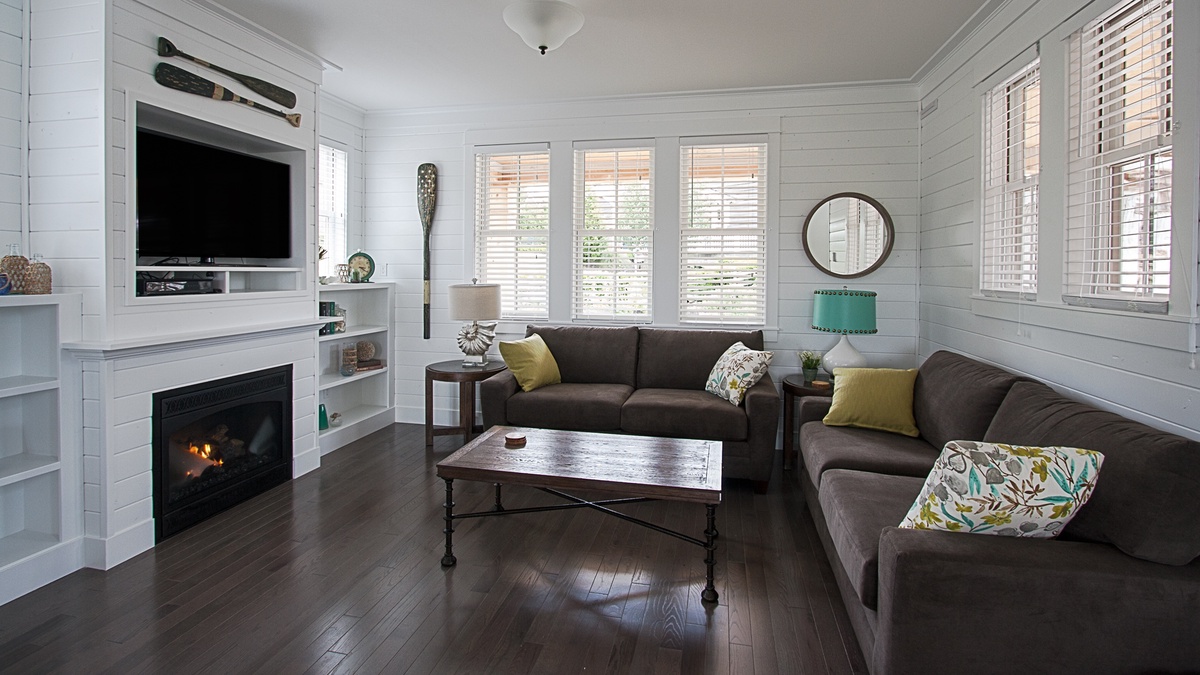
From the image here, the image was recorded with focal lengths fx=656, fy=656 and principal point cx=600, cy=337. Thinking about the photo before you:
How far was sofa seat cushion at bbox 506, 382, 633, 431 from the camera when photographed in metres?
4.27

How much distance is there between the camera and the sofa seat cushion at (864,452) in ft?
9.90

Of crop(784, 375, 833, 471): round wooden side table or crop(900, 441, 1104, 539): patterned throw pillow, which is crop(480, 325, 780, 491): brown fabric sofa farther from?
crop(900, 441, 1104, 539): patterned throw pillow

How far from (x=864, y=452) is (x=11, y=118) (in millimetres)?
4184

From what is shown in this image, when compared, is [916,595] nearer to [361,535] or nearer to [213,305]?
[361,535]

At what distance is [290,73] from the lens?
4.05m

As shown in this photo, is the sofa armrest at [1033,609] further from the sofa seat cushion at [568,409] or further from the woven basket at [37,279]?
the woven basket at [37,279]

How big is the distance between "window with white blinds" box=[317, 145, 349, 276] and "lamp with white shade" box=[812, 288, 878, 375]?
12.3ft

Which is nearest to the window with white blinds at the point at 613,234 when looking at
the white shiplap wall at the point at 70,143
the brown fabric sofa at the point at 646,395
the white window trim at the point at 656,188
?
the white window trim at the point at 656,188

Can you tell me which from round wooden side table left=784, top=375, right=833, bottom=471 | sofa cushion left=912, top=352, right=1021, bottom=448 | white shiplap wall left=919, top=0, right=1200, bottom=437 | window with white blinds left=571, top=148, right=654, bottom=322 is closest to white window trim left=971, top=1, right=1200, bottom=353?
white shiplap wall left=919, top=0, right=1200, bottom=437

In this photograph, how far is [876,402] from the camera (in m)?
3.59

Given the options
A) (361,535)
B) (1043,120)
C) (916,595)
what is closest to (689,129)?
(1043,120)

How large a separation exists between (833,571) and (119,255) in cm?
348

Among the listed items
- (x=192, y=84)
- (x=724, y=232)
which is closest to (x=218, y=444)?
(x=192, y=84)

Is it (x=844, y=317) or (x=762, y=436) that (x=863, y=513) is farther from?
(x=844, y=317)
